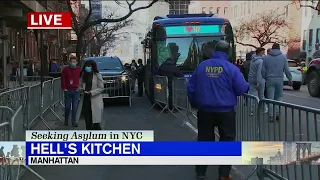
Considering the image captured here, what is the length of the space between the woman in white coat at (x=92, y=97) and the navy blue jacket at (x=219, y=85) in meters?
3.32

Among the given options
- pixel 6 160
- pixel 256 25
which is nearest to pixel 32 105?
pixel 6 160

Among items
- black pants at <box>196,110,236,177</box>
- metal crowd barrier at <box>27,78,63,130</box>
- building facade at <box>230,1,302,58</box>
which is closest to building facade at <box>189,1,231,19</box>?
building facade at <box>230,1,302,58</box>

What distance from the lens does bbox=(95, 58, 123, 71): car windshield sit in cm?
1597

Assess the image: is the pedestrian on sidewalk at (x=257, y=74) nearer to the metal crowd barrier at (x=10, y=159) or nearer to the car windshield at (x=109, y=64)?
the car windshield at (x=109, y=64)

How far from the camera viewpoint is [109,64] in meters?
16.2

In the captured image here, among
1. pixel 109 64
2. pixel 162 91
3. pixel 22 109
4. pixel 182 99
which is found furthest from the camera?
pixel 109 64

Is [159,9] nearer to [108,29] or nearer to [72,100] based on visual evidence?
[108,29]

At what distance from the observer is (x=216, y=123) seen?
5562 millimetres

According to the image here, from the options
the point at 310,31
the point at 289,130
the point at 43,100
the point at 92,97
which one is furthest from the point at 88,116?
the point at 310,31

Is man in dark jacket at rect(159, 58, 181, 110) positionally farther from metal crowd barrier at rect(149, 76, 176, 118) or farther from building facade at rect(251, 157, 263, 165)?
building facade at rect(251, 157, 263, 165)

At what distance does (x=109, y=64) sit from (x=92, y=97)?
315 inches

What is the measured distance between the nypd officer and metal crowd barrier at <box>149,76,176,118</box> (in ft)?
20.6

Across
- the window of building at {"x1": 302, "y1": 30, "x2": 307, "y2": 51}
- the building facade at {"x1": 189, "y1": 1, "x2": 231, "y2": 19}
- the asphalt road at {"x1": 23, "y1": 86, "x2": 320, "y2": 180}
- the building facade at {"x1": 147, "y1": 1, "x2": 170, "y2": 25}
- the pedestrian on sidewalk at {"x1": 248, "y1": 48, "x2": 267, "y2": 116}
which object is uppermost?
the building facade at {"x1": 189, "y1": 1, "x2": 231, "y2": 19}

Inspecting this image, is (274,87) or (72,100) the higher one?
(274,87)
